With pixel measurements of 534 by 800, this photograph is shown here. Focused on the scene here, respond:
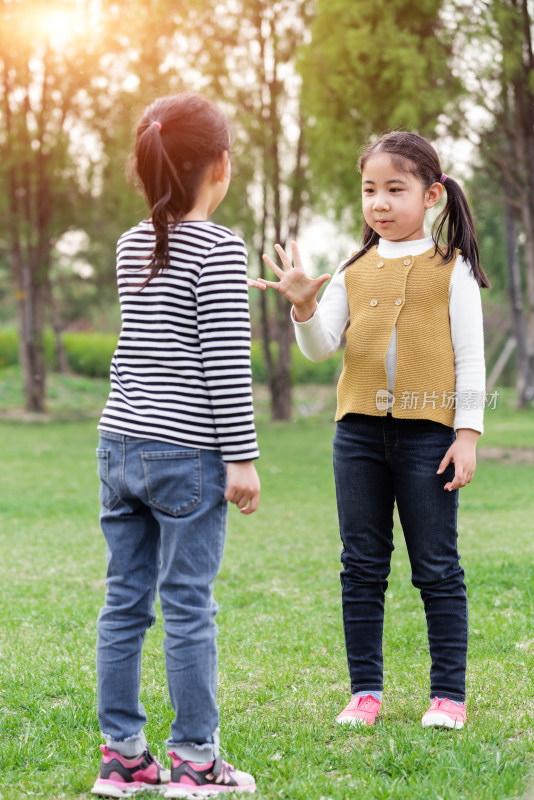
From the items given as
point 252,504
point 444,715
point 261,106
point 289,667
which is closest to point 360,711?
point 444,715

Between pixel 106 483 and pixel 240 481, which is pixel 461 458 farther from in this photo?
pixel 106 483

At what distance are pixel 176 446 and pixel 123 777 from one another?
801 millimetres

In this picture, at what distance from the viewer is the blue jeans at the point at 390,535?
2.52 meters

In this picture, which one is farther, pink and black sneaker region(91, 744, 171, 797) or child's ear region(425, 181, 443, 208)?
child's ear region(425, 181, 443, 208)

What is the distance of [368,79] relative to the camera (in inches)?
406

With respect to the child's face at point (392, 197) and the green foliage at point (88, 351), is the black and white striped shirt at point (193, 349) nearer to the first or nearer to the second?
the child's face at point (392, 197)

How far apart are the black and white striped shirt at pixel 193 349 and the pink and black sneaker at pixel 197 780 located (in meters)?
0.70

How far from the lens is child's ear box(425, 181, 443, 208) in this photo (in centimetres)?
262

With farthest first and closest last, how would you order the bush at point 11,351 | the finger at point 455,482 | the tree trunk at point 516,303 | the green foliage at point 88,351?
the bush at point 11,351
the green foliage at point 88,351
the tree trunk at point 516,303
the finger at point 455,482

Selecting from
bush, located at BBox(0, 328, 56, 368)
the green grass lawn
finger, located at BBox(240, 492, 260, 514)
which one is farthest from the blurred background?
finger, located at BBox(240, 492, 260, 514)

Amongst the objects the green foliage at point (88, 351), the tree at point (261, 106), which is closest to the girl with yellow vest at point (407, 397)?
the tree at point (261, 106)

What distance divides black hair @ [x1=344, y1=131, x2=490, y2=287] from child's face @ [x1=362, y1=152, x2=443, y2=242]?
0.07 ft

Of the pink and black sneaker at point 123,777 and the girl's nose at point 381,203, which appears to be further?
the girl's nose at point 381,203

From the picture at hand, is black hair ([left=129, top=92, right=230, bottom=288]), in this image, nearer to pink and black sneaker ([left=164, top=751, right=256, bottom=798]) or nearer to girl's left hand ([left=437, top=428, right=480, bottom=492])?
girl's left hand ([left=437, top=428, right=480, bottom=492])
